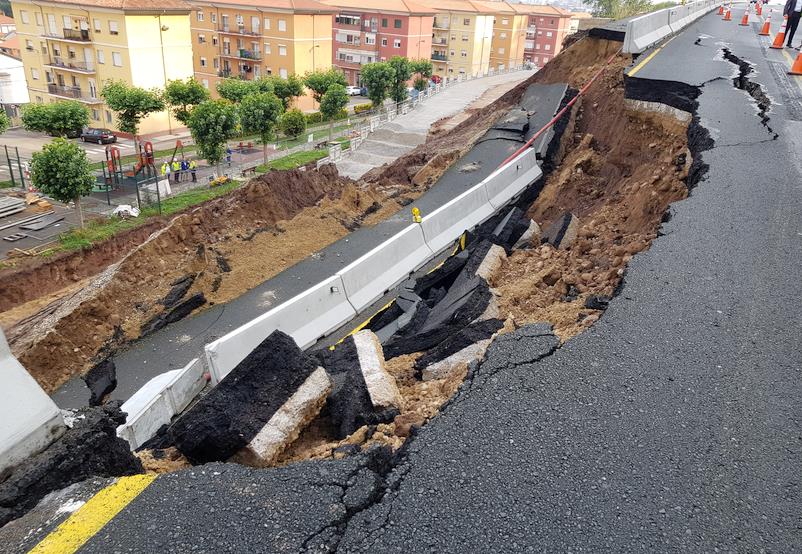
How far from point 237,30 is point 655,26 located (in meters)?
36.6

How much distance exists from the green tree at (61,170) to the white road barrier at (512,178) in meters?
13.8

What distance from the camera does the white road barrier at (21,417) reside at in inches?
172

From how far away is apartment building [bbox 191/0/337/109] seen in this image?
45062 millimetres

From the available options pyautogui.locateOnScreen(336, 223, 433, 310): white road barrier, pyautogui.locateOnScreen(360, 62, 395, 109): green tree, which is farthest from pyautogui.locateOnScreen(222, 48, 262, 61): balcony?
pyautogui.locateOnScreen(336, 223, 433, 310): white road barrier

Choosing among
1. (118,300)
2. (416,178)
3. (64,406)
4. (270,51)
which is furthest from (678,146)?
(270,51)

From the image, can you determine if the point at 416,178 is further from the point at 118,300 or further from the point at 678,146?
the point at 118,300

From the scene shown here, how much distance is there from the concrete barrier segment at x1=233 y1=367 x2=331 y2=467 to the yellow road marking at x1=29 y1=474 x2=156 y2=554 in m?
0.90

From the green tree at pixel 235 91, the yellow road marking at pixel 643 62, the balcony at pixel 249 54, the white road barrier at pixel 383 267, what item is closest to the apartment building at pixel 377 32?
the balcony at pixel 249 54

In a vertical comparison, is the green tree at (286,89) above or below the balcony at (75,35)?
below

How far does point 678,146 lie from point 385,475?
10260 millimetres

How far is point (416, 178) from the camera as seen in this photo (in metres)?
18.5

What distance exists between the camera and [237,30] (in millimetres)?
46875

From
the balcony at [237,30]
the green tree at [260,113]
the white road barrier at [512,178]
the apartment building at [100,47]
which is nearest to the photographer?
the white road barrier at [512,178]

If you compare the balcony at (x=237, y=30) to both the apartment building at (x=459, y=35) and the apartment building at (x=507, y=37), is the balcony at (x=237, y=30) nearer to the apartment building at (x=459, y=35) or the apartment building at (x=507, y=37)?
the apartment building at (x=459, y=35)
